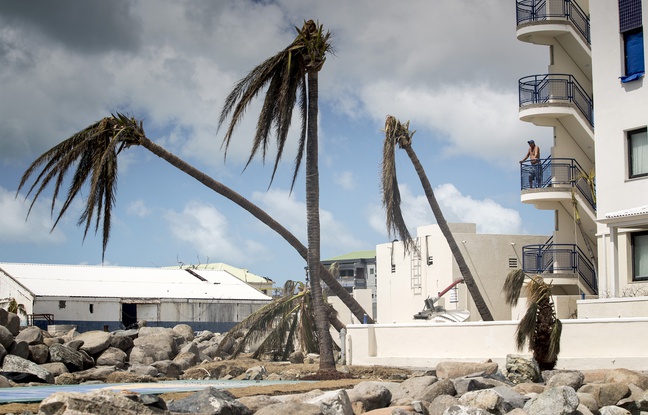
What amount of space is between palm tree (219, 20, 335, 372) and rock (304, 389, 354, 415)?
959cm

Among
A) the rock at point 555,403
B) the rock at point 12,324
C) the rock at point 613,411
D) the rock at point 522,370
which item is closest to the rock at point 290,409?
the rock at point 555,403

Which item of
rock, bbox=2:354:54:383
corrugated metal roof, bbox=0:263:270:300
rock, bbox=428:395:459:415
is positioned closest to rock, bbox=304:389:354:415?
rock, bbox=428:395:459:415

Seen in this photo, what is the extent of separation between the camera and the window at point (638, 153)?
98.2ft

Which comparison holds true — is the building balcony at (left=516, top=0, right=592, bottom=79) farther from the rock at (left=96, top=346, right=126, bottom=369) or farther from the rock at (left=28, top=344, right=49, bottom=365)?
the rock at (left=28, top=344, right=49, bottom=365)

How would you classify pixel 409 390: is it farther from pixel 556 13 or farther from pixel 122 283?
pixel 122 283

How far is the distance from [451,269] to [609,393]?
23617 millimetres

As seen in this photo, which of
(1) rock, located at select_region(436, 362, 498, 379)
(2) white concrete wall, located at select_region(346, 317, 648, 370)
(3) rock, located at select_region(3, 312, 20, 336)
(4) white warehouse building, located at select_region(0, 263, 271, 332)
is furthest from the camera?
(4) white warehouse building, located at select_region(0, 263, 271, 332)

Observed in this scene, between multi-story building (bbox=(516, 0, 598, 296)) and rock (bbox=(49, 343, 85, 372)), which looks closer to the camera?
rock (bbox=(49, 343, 85, 372))

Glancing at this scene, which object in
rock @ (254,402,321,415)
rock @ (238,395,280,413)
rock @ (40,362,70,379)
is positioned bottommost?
rock @ (40,362,70,379)

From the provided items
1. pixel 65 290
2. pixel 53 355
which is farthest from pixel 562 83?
pixel 65 290

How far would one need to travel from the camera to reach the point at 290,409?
583 inches

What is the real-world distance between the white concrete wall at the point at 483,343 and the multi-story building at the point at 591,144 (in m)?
4.70

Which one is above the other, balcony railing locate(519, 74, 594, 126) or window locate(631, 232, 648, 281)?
balcony railing locate(519, 74, 594, 126)

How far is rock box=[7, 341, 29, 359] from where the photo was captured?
1227 inches
